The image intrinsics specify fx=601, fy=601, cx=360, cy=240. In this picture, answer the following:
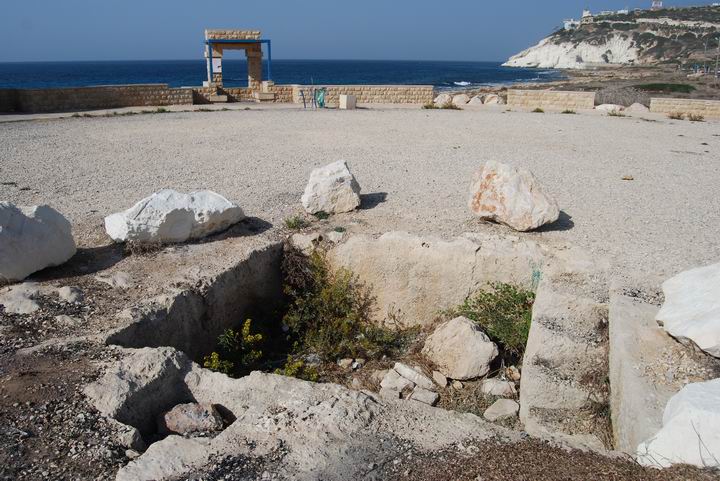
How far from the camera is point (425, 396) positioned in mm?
5438

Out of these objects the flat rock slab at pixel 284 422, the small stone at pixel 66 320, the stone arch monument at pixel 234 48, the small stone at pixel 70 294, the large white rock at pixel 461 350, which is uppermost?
the stone arch monument at pixel 234 48

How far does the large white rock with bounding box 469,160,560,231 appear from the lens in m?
7.08

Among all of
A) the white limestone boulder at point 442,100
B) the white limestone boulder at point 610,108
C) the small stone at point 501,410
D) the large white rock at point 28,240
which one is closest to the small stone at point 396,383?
the small stone at point 501,410

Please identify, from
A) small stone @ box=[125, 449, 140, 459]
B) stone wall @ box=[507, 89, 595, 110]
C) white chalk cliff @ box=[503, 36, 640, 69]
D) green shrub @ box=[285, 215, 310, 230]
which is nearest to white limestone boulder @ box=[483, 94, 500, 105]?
stone wall @ box=[507, 89, 595, 110]

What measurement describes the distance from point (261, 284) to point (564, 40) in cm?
14238

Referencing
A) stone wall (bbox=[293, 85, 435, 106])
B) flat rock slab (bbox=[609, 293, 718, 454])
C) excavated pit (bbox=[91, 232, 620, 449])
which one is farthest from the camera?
stone wall (bbox=[293, 85, 435, 106])

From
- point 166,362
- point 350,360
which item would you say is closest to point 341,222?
point 350,360

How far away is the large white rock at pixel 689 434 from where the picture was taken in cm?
319

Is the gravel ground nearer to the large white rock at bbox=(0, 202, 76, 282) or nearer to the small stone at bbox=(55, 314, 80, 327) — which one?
the large white rock at bbox=(0, 202, 76, 282)

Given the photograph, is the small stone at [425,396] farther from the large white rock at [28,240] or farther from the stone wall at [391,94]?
the stone wall at [391,94]

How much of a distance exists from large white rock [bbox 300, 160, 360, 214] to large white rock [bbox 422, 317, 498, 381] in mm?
2521

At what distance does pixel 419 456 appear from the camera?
3.47 m

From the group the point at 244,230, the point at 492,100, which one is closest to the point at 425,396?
the point at 244,230

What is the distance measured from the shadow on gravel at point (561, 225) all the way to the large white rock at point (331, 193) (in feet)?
7.96
